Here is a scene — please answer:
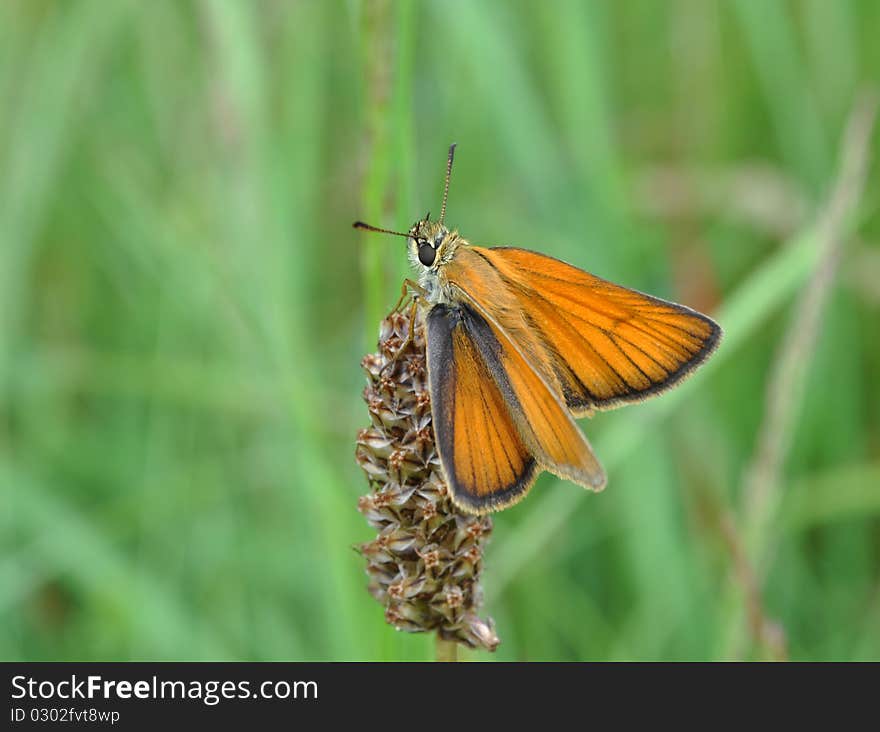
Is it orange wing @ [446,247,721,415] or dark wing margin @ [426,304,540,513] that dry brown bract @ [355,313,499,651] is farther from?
orange wing @ [446,247,721,415]

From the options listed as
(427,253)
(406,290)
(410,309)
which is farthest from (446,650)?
(427,253)

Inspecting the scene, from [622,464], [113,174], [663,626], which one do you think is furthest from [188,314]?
[663,626]

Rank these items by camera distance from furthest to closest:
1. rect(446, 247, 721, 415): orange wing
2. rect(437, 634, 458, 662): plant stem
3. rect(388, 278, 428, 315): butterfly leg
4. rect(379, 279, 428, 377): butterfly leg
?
A: rect(446, 247, 721, 415): orange wing, rect(388, 278, 428, 315): butterfly leg, rect(379, 279, 428, 377): butterfly leg, rect(437, 634, 458, 662): plant stem

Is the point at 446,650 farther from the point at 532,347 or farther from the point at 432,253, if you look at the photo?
the point at 432,253

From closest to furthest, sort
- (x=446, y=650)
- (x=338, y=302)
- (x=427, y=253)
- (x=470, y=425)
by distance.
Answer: (x=446, y=650) < (x=470, y=425) < (x=427, y=253) < (x=338, y=302)

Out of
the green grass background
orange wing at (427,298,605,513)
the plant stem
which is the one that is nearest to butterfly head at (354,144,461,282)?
orange wing at (427,298,605,513)

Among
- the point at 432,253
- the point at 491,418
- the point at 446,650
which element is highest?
the point at 432,253
